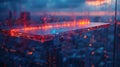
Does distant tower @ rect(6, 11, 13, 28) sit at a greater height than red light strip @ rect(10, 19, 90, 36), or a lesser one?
greater

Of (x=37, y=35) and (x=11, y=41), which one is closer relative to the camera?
(x=37, y=35)

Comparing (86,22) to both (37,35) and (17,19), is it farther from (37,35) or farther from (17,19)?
(17,19)

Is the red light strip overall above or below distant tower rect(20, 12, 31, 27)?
below

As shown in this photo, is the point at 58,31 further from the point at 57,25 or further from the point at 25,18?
the point at 25,18

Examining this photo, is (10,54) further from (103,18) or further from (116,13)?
(116,13)

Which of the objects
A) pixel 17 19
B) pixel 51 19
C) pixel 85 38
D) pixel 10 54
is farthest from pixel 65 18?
pixel 10 54

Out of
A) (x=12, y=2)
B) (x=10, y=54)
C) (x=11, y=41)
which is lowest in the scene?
(x=10, y=54)

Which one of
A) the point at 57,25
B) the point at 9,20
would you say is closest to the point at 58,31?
the point at 57,25

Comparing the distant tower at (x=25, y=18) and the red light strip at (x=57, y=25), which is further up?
the distant tower at (x=25, y=18)

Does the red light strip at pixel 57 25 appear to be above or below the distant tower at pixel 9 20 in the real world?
below

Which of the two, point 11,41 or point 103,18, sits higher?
point 103,18
